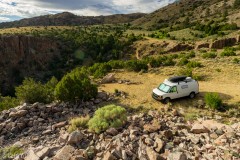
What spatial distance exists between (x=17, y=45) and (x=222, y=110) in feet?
218

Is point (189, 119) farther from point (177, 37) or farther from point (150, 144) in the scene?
point (177, 37)

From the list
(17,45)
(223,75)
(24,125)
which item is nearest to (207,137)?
(24,125)

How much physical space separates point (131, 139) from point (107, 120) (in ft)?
9.44

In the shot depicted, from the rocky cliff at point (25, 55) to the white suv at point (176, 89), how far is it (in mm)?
51410

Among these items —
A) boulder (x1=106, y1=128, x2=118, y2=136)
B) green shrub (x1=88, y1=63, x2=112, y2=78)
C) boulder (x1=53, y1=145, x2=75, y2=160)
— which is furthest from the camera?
green shrub (x1=88, y1=63, x2=112, y2=78)

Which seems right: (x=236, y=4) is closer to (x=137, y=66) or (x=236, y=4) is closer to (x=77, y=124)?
(x=137, y=66)

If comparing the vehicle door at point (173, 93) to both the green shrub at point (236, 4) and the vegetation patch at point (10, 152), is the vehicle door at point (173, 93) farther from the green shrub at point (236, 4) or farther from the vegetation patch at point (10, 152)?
the green shrub at point (236, 4)

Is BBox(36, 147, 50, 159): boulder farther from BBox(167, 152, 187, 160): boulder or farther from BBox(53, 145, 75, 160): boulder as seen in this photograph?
BBox(167, 152, 187, 160): boulder

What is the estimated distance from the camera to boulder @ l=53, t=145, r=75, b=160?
11.4 m

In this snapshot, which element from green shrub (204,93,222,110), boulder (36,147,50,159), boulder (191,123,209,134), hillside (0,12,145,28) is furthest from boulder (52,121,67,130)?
hillside (0,12,145,28)

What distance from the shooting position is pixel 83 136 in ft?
45.0

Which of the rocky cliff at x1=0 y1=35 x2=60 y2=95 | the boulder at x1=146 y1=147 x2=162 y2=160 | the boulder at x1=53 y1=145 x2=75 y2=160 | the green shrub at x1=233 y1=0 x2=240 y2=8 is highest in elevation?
the green shrub at x1=233 y1=0 x2=240 y2=8

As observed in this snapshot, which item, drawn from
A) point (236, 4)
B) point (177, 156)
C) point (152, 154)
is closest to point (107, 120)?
point (152, 154)

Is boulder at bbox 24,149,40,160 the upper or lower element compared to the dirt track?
lower
